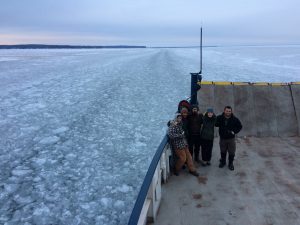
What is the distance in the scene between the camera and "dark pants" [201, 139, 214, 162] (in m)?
6.10

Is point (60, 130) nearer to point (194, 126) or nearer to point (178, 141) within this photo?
point (194, 126)

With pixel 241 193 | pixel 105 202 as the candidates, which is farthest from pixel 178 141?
pixel 105 202

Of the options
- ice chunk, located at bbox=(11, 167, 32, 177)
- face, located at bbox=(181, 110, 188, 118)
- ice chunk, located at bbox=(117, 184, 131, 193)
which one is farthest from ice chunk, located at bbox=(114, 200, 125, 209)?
ice chunk, located at bbox=(11, 167, 32, 177)

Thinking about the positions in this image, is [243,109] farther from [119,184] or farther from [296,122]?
[119,184]

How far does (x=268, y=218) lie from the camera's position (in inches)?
169

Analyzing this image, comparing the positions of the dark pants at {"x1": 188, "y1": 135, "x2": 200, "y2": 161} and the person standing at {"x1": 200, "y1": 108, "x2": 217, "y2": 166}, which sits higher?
the person standing at {"x1": 200, "y1": 108, "x2": 217, "y2": 166}

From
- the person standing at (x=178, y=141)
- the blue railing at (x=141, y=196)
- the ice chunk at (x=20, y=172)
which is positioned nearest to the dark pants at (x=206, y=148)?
the person standing at (x=178, y=141)

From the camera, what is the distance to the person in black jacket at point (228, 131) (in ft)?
19.2

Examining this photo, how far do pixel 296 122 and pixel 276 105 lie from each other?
0.69 m

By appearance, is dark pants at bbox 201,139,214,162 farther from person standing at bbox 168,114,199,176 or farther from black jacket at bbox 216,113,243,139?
person standing at bbox 168,114,199,176

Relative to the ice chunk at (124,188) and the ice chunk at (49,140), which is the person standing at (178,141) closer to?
the ice chunk at (124,188)

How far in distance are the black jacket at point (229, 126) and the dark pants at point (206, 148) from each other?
0.97 feet

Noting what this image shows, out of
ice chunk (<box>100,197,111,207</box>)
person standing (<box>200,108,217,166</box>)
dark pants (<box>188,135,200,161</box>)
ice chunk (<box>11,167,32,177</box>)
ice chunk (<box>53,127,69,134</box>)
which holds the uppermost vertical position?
person standing (<box>200,108,217,166</box>)

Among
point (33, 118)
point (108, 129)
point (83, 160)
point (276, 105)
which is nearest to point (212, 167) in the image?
point (276, 105)
